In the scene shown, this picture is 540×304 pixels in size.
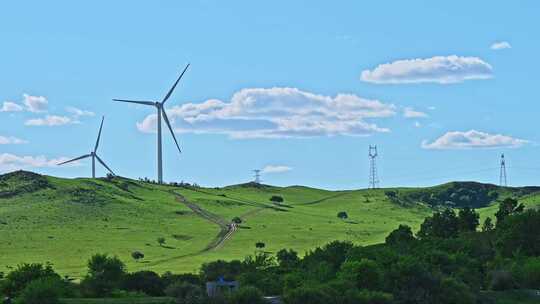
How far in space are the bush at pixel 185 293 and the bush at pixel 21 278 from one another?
11.9 meters

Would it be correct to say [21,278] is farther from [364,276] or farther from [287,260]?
[287,260]

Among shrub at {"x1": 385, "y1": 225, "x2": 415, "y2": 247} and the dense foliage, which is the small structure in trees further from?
shrub at {"x1": 385, "y1": 225, "x2": 415, "y2": 247}

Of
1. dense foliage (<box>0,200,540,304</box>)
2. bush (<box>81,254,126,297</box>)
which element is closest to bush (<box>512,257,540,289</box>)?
dense foliage (<box>0,200,540,304</box>)

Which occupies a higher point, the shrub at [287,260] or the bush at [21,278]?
the shrub at [287,260]

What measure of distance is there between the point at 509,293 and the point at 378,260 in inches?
595

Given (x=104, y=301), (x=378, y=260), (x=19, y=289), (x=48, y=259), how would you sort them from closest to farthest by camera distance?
(x=104, y=301) < (x=19, y=289) < (x=378, y=260) < (x=48, y=259)

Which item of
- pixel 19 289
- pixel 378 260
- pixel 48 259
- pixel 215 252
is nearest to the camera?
pixel 19 289

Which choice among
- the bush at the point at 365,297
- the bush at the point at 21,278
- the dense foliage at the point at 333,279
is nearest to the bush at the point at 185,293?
the dense foliage at the point at 333,279

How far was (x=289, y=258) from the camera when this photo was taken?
153 m

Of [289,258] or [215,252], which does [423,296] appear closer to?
[289,258]

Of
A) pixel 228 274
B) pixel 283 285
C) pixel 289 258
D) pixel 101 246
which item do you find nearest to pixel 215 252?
pixel 101 246

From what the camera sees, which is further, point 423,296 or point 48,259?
point 48,259

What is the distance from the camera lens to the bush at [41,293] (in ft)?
314

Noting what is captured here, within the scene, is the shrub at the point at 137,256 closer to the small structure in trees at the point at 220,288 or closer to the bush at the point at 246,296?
the small structure in trees at the point at 220,288
